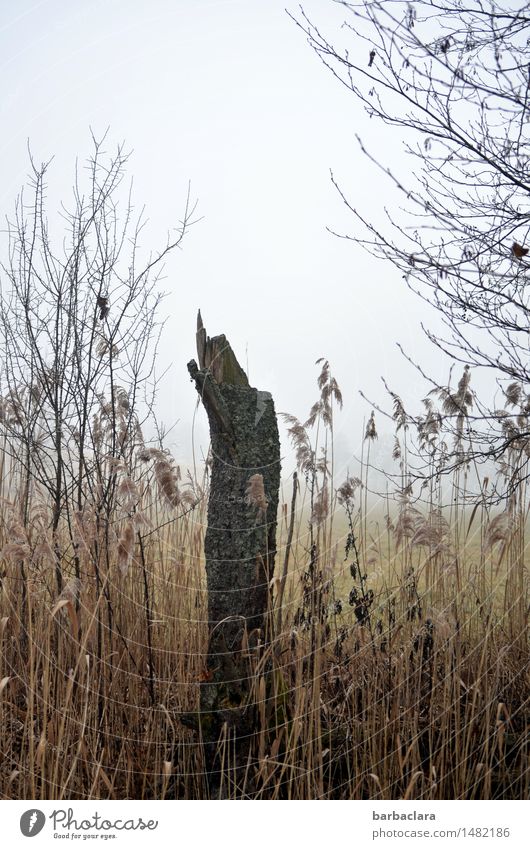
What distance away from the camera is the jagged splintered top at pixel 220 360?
282 centimetres

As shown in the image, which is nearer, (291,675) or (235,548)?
(235,548)

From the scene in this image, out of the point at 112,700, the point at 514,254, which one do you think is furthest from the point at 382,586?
the point at 514,254

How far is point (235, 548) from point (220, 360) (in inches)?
30.1

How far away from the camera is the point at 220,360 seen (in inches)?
111

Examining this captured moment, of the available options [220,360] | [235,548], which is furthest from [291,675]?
[220,360]

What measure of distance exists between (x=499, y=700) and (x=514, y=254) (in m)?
1.96

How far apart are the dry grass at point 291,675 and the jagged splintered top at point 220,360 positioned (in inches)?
18.3
